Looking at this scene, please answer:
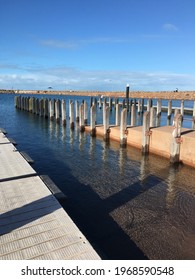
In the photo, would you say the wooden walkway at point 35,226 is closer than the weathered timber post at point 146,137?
Yes

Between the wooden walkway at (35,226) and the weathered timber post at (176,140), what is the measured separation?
7227 mm

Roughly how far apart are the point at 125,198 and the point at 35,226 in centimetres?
419

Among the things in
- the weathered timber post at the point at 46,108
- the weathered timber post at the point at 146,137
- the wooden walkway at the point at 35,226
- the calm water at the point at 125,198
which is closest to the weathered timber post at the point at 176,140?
the calm water at the point at 125,198

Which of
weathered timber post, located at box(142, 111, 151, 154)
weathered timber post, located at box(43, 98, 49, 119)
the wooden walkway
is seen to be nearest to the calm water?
weathered timber post, located at box(142, 111, 151, 154)

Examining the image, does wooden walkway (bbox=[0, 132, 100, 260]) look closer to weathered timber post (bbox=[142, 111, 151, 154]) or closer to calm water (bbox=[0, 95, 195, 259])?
calm water (bbox=[0, 95, 195, 259])

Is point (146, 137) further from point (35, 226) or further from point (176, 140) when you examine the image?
point (35, 226)

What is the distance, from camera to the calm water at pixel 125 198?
6.52m

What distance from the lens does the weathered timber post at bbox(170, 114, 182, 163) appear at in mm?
12141

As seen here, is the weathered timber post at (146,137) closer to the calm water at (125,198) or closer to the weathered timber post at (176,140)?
the calm water at (125,198)

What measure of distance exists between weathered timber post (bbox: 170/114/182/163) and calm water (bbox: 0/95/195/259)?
54 centimetres

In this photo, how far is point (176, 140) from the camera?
12.4 m

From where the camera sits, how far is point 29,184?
8.13 meters

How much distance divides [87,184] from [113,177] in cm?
148
